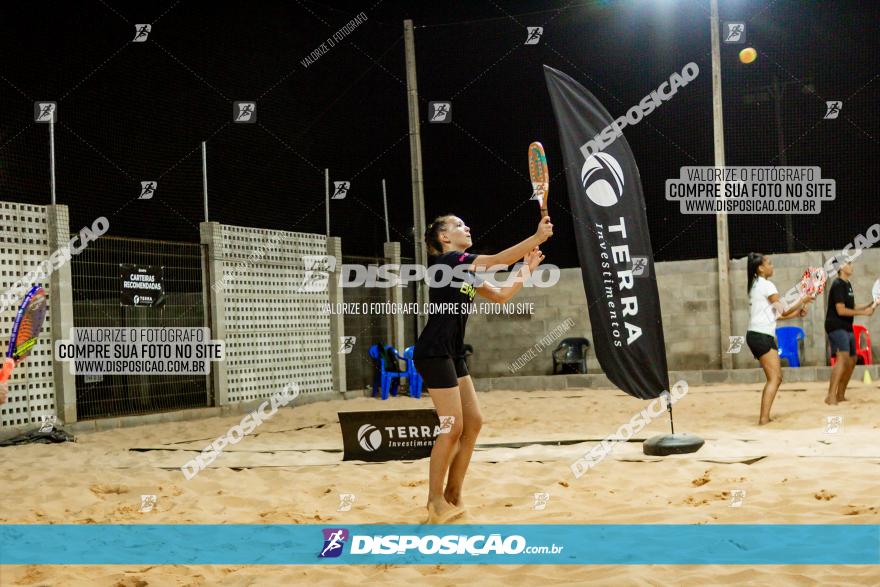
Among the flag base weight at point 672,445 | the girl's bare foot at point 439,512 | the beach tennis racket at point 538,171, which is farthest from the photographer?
the flag base weight at point 672,445

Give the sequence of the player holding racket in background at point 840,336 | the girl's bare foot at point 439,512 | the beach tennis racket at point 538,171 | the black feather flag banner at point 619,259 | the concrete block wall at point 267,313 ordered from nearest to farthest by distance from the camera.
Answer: the girl's bare foot at point 439,512 → the beach tennis racket at point 538,171 → the black feather flag banner at point 619,259 → the player holding racket in background at point 840,336 → the concrete block wall at point 267,313

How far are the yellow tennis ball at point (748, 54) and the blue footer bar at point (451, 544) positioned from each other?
998 centimetres

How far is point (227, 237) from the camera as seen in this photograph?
10.7m

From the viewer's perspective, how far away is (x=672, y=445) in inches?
244

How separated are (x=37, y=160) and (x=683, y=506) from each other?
41.7ft

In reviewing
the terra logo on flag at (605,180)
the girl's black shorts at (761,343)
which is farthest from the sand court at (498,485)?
the terra logo on flag at (605,180)

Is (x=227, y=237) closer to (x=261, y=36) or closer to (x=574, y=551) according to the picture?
(x=261, y=36)

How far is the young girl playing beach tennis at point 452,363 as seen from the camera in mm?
4344

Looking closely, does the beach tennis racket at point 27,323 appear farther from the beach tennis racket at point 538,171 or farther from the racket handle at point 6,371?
the beach tennis racket at point 538,171

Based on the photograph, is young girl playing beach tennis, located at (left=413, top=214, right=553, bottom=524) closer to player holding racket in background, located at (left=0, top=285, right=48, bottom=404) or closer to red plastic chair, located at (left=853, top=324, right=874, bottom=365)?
player holding racket in background, located at (left=0, top=285, right=48, bottom=404)

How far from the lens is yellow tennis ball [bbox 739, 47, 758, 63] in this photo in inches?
480

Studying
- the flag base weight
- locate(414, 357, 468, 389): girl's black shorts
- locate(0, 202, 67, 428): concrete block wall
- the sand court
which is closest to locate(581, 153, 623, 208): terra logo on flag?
the flag base weight

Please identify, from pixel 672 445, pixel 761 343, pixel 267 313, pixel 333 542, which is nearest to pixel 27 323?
pixel 333 542

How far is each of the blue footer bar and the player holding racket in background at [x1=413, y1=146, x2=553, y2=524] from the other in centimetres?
31
